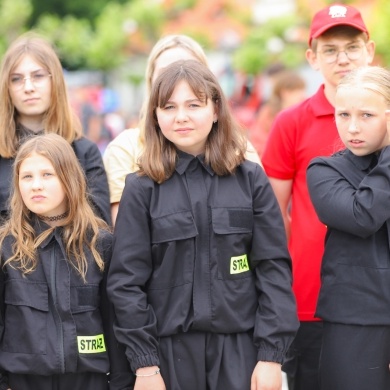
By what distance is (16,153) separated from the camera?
427cm

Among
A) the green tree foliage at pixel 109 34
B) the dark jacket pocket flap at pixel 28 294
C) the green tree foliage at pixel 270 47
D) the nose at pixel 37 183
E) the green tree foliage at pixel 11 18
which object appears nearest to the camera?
the dark jacket pocket flap at pixel 28 294

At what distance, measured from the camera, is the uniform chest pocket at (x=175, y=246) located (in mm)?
3584

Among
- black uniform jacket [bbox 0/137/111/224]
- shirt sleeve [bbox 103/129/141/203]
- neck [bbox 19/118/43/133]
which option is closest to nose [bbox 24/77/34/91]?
neck [bbox 19/118/43/133]

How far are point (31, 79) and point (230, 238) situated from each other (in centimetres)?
159

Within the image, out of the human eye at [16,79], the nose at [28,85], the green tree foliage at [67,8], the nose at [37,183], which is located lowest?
the nose at [37,183]

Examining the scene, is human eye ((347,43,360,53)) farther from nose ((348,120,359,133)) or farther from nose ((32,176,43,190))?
nose ((32,176,43,190))

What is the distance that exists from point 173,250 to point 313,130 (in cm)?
113

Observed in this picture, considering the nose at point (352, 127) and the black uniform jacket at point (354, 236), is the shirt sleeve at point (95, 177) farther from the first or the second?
the nose at point (352, 127)

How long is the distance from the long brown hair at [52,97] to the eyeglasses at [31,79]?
0.03 m

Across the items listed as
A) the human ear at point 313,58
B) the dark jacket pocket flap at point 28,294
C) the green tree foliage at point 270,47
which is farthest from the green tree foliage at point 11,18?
the dark jacket pocket flap at point 28,294

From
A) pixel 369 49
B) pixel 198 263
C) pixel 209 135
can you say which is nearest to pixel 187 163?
pixel 209 135

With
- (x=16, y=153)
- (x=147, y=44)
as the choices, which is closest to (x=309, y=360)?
(x=16, y=153)

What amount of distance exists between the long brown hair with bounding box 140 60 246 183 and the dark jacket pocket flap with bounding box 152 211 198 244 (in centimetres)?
19

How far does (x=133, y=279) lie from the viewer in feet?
11.7
